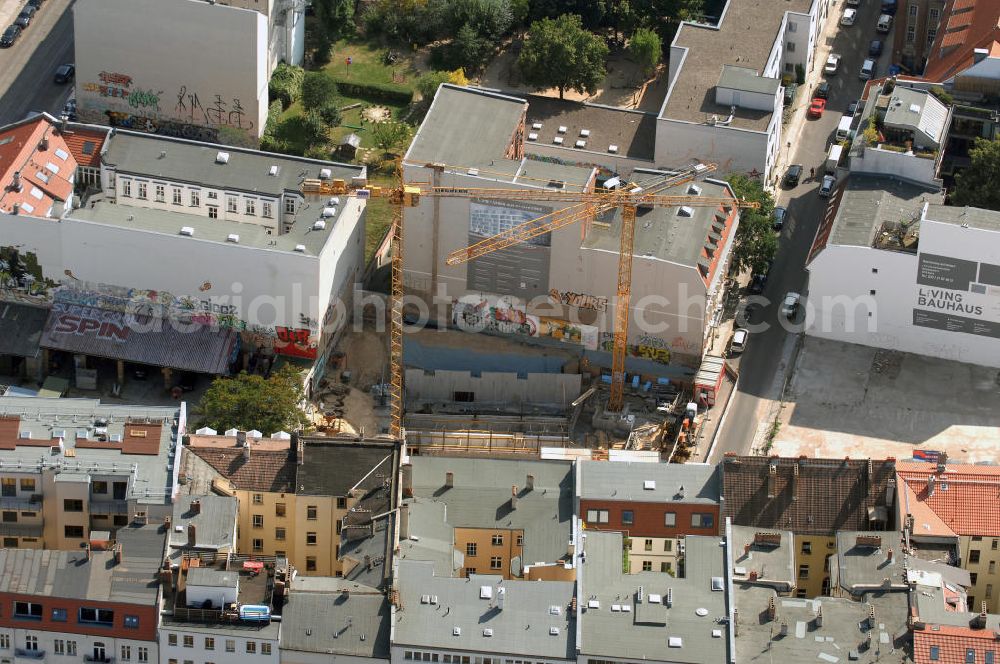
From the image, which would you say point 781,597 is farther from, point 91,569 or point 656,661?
point 91,569

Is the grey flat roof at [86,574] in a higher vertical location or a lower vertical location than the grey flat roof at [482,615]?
higher

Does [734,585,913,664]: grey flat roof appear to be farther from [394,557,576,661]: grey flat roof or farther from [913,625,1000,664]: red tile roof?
[394,557,576,661]: grey flat roof

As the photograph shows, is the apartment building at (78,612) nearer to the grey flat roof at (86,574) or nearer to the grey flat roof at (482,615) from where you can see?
the grey flat roof at (86,574)

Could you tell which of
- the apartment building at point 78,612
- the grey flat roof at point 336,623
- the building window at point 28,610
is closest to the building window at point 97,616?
the apartment building at point 78,612

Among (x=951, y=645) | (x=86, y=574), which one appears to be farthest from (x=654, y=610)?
(x=86, y=574)

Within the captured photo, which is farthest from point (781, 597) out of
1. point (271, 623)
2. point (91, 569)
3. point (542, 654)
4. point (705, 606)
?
point (91, 569)

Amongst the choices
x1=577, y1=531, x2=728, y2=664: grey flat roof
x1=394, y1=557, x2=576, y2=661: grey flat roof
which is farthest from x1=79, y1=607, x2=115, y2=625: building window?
x1=577, y1=531, x2=728, y2=664: grey flat roof
